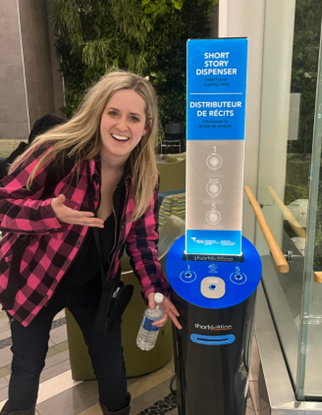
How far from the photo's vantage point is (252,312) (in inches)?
46.7

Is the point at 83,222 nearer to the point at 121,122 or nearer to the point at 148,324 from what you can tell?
the point at 121,122

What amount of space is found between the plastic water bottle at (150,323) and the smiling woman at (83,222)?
0.03 m

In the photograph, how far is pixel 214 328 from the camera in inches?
45.3

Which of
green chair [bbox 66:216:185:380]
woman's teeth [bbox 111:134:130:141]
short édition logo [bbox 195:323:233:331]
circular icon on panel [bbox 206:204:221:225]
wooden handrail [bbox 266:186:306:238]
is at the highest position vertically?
woman's teeth [bbox 111:134:130:141]

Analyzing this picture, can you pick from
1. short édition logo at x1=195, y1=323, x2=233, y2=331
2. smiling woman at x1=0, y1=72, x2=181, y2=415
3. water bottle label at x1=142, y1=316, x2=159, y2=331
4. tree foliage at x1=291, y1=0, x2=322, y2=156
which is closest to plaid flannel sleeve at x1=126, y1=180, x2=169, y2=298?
smiling woman at x1=0, y1=72, x2=181, y2=415

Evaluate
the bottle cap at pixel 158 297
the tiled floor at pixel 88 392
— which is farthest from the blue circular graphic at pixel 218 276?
the tiled floor at pixel 88 392

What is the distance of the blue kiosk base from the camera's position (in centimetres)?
114

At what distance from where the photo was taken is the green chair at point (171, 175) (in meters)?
3.40

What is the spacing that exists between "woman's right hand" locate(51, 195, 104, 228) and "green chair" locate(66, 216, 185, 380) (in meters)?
0.69

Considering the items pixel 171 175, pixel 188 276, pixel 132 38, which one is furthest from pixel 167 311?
pixel 132 38

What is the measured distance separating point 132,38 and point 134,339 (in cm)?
614

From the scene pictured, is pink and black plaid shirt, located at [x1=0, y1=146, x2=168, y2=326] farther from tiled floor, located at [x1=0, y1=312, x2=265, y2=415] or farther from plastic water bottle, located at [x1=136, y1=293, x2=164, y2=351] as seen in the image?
tiled floor, located at [x1=0, y1=312, x2=265, y2=415]

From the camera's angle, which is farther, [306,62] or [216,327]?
[306,62]

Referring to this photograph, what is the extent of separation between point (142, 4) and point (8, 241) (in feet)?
20.9
